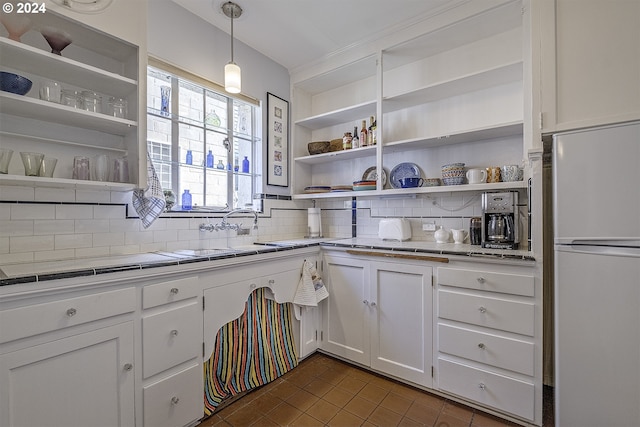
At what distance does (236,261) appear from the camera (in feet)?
5.84

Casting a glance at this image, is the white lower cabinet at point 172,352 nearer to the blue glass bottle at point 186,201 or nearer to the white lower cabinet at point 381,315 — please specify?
the blue glass bottle at point 186,201

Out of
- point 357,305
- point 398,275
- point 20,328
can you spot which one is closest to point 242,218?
point 357,305

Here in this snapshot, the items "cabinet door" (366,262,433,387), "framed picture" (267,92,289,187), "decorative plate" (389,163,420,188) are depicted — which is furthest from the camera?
"framed picture" (267,92,289,187)

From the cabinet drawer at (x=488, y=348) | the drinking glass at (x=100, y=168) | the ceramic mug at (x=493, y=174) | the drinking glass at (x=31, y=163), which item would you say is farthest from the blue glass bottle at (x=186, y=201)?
the ceramic mug at (x=493, y=174)

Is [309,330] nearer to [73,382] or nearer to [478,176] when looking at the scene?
[73,382]

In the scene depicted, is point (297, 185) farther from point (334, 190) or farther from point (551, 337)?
point (551, 337)

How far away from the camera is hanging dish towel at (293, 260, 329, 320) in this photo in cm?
221

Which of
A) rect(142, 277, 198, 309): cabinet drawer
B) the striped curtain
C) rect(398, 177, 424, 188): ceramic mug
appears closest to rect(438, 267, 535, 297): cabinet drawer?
rect(398, 177, 424, 188): ceramic mug

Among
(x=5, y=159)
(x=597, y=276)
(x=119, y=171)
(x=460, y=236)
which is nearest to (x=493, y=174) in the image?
(x=460, y=236)

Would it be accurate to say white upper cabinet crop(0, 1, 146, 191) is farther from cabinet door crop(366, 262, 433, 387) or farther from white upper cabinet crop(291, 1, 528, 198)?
cabinet door crop(366, 262, 433, 387)

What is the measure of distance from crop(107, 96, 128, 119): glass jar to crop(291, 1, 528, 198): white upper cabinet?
1611mm

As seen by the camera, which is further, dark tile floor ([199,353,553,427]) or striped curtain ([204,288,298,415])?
striped curtain ([204,288,298,415])

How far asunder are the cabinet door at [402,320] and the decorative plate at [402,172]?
893mm

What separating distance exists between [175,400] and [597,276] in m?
2.18
